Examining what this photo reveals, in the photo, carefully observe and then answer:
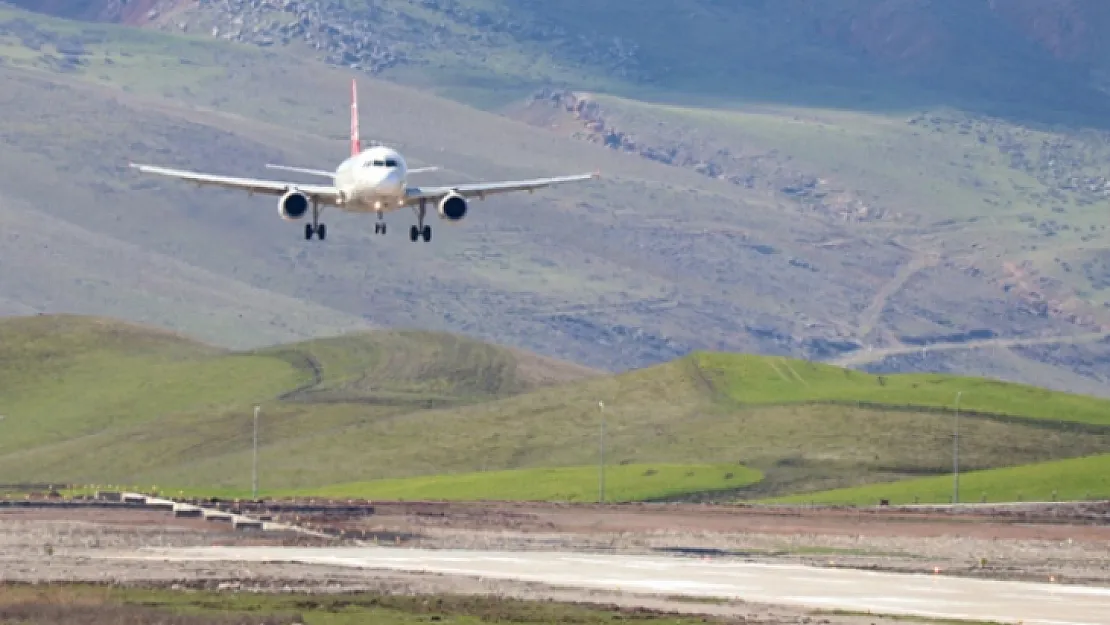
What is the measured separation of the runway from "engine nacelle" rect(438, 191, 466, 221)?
44.1 ft

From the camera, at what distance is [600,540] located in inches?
4176

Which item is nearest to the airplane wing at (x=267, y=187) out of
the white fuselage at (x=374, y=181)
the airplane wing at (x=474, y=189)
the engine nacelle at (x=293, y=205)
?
the engine nacelle at (x=293, y=205)

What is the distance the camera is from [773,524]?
4564 inches

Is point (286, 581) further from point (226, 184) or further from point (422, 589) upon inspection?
point (226, 184)

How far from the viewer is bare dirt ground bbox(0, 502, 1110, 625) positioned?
263 ft

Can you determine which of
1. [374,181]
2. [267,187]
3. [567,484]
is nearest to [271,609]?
[374,181]

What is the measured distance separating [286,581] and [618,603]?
1057 centimetres

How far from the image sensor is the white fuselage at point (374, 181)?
339ft

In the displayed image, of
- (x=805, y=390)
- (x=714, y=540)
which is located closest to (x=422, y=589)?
(x=714, y=540)

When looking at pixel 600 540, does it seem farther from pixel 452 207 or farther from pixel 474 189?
pixel 474 189

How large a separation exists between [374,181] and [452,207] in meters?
3.23

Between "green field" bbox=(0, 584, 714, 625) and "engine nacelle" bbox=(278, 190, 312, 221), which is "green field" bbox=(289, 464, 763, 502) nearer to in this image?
"engine nacelle" bbox=(278, 190, 312, 221)

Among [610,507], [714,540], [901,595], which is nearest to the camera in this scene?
[901,595]

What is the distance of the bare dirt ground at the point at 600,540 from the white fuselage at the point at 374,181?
12.9m
